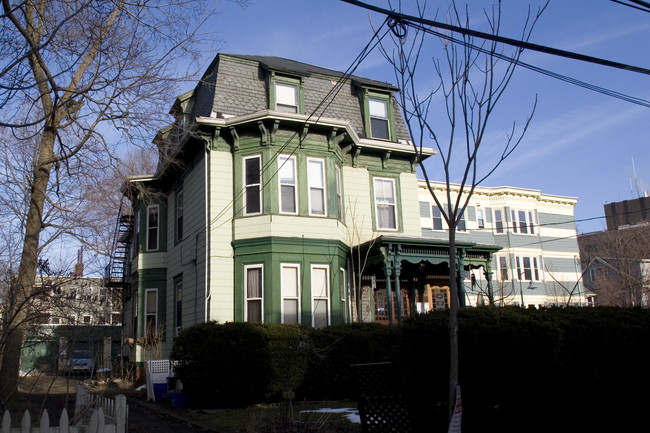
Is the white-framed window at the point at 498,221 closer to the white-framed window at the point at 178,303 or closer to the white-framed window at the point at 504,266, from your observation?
the white-framed window at the point at 504,266

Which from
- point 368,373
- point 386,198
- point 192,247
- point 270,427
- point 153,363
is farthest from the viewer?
point 386,198

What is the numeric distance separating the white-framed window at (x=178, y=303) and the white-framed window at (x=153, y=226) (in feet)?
8.33

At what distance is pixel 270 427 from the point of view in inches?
330

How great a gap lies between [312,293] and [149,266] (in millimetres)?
7731

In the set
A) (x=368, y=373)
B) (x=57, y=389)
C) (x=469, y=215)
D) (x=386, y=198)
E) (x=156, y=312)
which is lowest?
(x=57, y=389)

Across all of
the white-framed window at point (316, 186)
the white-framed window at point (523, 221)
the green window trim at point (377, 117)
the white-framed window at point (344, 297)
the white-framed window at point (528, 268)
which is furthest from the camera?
the white-framed window at point (523, 221)

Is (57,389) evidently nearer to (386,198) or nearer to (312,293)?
(312,293)

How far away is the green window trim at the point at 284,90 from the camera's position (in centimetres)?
1647

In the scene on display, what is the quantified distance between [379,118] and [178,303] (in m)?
9.13

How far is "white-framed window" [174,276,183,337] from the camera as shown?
1779 cm

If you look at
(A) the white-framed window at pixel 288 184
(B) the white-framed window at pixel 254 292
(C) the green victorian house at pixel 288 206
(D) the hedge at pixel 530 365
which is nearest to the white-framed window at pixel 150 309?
(C) the green victorian house at pixel 288 206

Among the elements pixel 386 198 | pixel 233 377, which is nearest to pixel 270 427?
pixel 233 377

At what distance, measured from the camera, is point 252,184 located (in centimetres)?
1543

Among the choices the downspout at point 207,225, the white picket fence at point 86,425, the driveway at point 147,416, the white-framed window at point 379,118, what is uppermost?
the white-framed window at point 379,118
